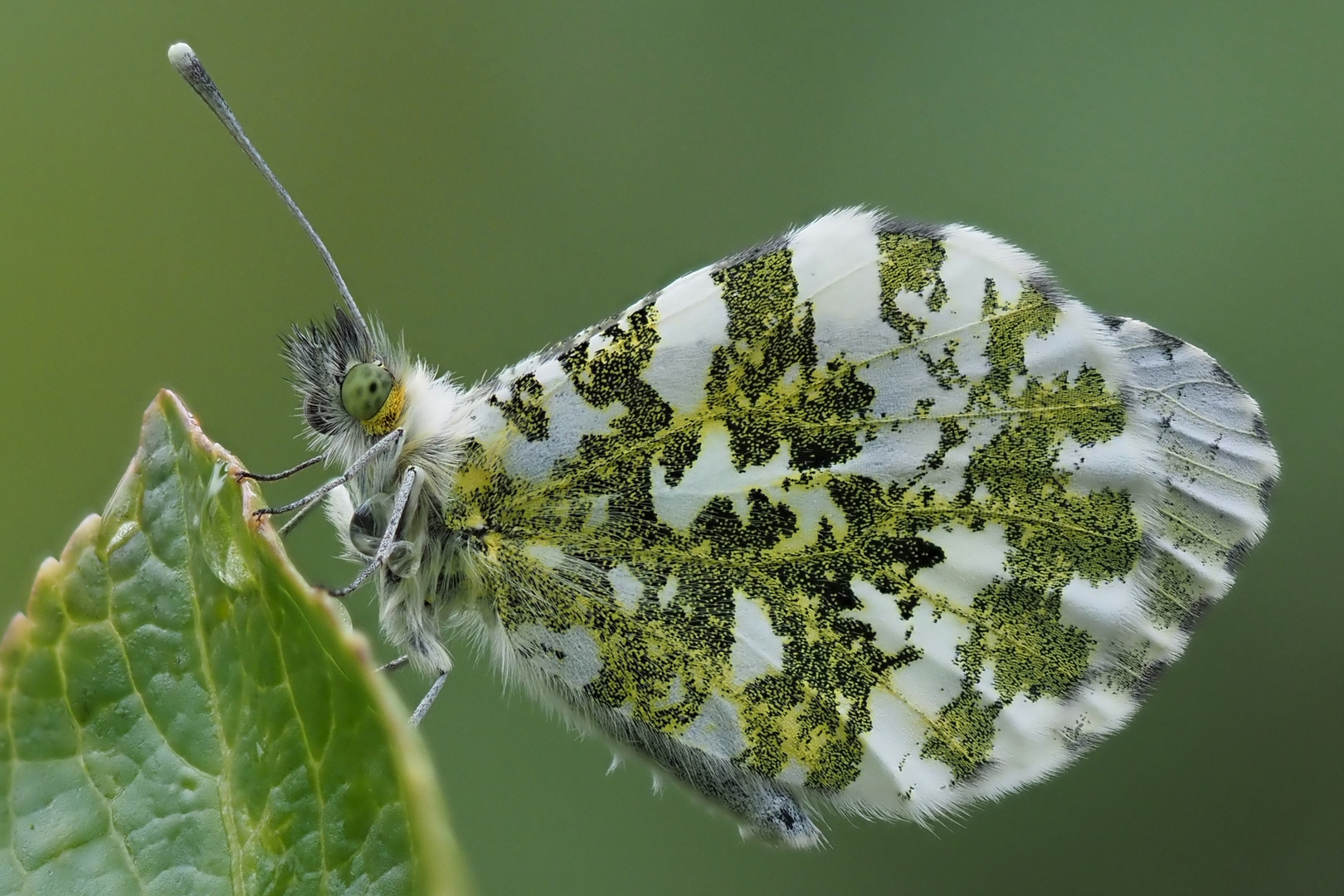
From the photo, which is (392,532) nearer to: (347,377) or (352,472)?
(352,472)

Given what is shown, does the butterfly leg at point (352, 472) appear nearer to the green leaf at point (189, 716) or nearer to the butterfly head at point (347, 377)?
the butterfly head at point (347, 377)

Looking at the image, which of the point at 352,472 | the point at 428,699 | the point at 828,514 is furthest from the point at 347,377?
the point at 828,514

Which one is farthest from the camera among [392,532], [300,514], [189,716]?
[300,514]

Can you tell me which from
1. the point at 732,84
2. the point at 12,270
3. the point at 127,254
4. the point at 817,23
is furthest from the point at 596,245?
the point at 12,270

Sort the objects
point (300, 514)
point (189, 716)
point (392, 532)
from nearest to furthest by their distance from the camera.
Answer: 1. point (189, 716)
2. point (392, 532)
3. point (300, 514)

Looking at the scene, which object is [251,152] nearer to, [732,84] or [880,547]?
[880,547]

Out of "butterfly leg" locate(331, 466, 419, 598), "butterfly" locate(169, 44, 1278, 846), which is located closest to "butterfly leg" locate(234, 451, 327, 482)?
"butterfly" locate(169, 44, 1278, 846)

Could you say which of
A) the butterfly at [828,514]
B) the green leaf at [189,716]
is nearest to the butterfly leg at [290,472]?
the butterfly at [828,514]
